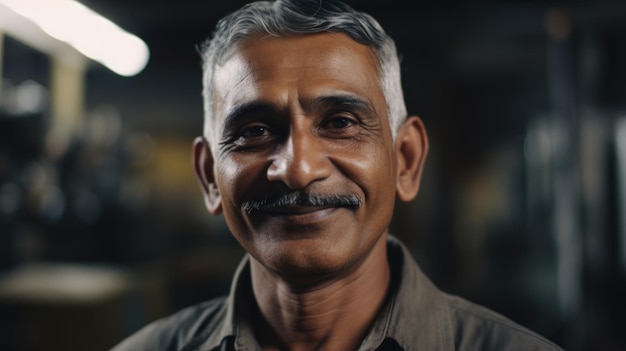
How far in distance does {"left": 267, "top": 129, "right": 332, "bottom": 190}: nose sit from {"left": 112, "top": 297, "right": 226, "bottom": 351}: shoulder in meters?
0.51

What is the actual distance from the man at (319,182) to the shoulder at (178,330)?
62 mm

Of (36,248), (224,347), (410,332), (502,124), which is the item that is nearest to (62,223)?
(36,248)

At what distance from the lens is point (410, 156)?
135cm

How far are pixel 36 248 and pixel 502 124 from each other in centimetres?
538

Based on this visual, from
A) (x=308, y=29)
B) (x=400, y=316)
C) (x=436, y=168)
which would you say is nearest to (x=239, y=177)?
(x=308, y=29)

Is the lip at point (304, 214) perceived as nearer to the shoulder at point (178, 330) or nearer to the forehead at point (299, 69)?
the forehead at point (299, 69)

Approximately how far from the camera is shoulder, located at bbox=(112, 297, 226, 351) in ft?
4.67

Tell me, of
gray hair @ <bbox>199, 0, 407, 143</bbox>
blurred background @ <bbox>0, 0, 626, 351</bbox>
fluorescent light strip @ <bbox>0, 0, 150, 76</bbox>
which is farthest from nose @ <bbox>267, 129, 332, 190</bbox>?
fluorescent light strip @ <bbox>0, 0, 150, 76</bbox>

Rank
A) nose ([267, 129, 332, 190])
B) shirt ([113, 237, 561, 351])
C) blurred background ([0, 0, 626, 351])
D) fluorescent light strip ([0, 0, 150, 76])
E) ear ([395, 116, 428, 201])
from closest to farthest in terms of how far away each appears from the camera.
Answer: nose ([267, 129, 332, 190])
shirt ([113, 237, 561, 351])
ear ([395, 116, 428, 201])
fluorescent light strip ([0, 0, 150, 76])
blurred background ([0, 0, 626, 351])

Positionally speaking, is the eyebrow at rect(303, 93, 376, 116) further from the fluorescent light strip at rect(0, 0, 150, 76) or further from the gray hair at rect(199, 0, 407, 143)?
the fluorescent light strip at rect(0, 0, 150, 76)

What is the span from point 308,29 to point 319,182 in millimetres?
327

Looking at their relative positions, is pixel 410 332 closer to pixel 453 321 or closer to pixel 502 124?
pixel 453 321

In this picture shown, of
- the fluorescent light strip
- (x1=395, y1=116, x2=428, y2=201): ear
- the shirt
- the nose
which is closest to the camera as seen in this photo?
the nose

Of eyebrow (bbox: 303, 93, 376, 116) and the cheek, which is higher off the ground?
eyebrow (bbox: 303, 93, 376, 116)
